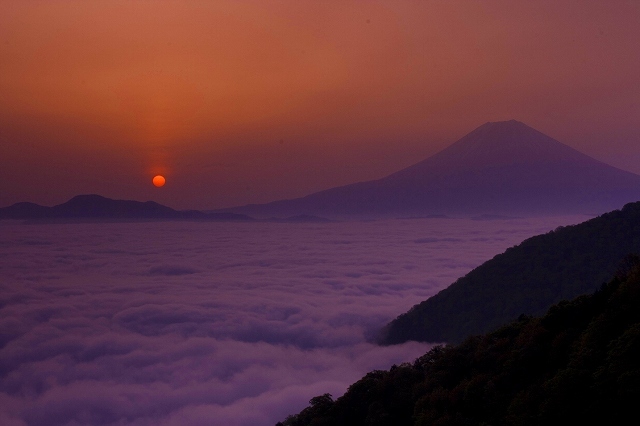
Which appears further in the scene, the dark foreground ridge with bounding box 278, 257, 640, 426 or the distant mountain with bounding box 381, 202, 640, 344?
the distant mountain with bounding box 381, 202, 640, 344

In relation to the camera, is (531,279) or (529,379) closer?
(529,379)

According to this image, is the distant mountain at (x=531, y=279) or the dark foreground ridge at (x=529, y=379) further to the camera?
the distant mountain at (x=531, y=279)

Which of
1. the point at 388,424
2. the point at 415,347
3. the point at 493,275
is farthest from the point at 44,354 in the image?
the point at 388,424

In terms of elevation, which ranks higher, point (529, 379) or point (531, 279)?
point (529, 379)
